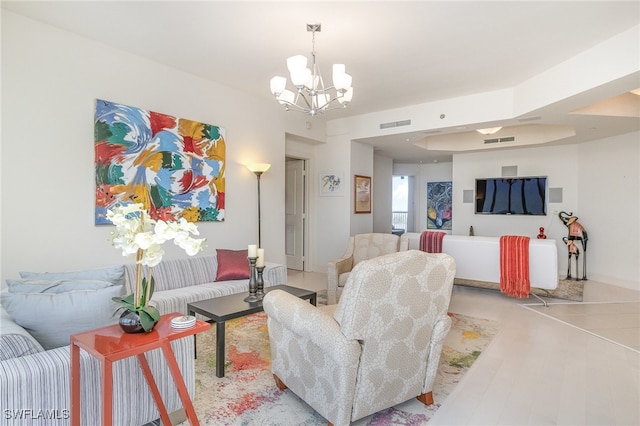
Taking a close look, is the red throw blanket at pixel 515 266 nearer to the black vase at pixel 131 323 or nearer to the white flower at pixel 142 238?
the white flower at pixel 142 238

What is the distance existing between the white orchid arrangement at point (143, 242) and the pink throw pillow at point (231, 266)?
2.40 metres

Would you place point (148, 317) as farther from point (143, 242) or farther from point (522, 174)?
point (522, 174)

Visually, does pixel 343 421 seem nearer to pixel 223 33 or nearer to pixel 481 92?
pixel 223 33

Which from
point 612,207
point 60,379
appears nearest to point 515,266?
point 612,207

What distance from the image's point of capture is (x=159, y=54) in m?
3.73

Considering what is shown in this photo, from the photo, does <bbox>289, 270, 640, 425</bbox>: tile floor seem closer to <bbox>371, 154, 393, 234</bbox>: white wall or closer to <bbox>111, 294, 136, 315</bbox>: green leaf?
<bbox>111, 294, 136, 315</bbox>: green leaf

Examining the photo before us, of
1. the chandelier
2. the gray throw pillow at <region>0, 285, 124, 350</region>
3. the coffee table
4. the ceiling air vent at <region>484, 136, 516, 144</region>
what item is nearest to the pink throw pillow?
the coffee table

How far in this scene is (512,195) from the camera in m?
6.99

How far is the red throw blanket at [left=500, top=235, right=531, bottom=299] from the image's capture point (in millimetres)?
4266

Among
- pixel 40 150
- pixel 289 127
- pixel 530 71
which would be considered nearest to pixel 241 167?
pixel 289 127

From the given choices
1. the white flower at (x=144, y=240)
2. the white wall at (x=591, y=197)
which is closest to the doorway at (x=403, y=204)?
the white wall at (x=591, y=197)

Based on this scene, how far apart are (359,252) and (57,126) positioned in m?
3.61

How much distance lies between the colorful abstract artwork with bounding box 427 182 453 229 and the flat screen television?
6.17 feet

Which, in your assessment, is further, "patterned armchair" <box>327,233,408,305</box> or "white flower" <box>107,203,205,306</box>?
"patterned armchair" <box>327,233,408,305</box>
